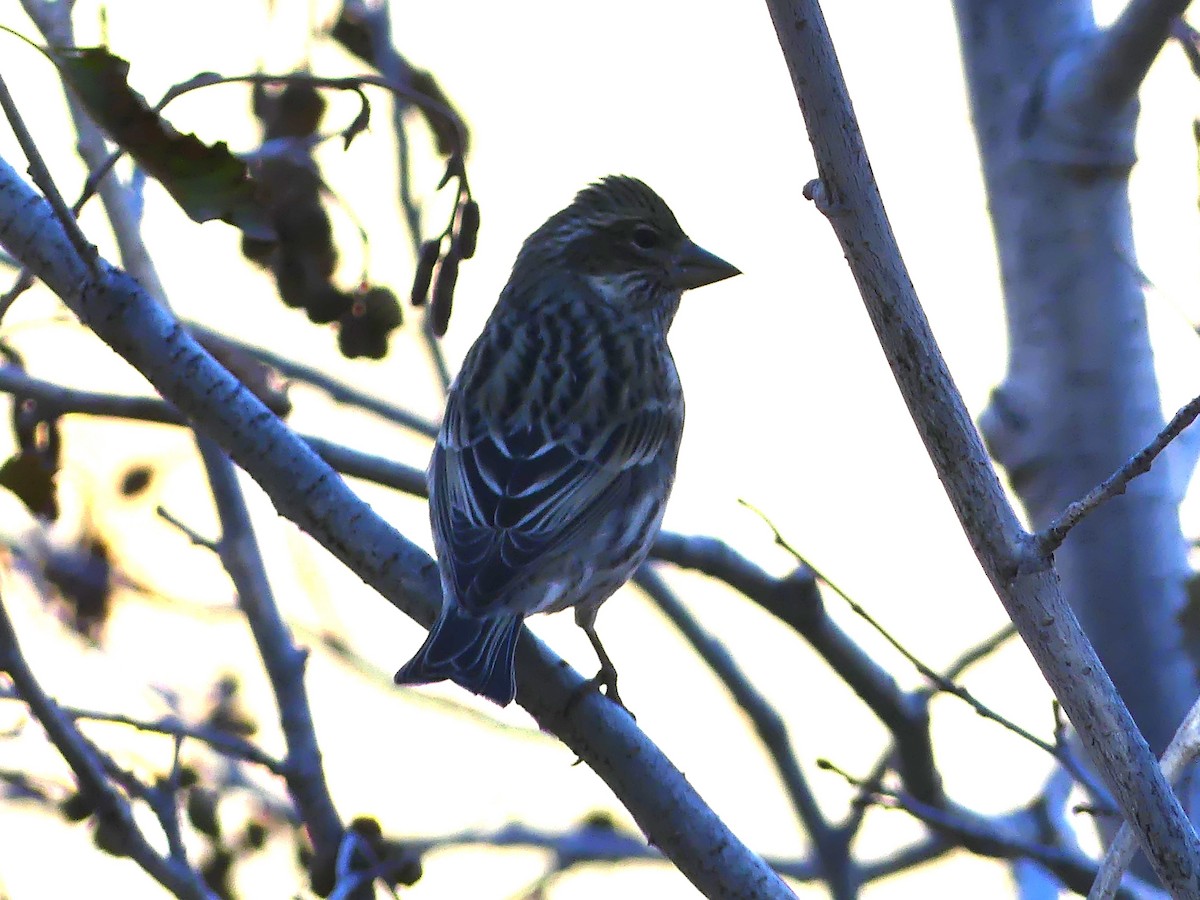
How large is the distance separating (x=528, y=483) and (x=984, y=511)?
254 centimetres

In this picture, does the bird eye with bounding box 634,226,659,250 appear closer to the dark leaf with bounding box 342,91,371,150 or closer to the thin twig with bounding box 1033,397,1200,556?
the dark leaf with bounding box 342,91,371,150

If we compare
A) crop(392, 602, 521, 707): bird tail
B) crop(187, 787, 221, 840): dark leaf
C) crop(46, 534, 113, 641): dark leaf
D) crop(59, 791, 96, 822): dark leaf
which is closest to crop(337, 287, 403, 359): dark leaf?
crop(392, 602, 521, 707): bird tail

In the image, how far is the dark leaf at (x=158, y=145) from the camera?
10.1 feet

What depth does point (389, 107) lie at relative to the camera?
5.57 metres

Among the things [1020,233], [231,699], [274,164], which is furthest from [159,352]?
[231,699]

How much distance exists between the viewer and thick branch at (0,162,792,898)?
3.41m

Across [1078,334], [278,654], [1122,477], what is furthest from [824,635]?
[1122,477]

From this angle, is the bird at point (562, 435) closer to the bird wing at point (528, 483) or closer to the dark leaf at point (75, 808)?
the bird wing at point (528, 483)

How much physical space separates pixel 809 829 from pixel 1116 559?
4.47 ft

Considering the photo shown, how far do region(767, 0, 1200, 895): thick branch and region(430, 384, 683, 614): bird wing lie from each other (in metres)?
1.92

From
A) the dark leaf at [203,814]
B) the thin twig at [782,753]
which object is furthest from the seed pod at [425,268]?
the thin twig at [782,753]

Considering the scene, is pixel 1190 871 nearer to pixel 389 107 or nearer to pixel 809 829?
pixel 809 829

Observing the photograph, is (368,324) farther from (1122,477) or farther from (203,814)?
(1122,477)

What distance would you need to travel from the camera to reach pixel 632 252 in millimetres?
6531
